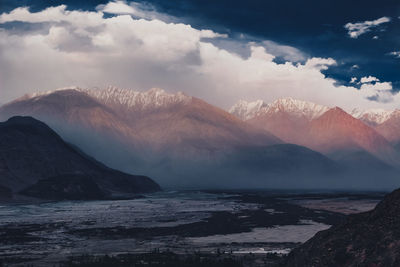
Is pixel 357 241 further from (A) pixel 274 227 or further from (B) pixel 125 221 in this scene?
(B) pixel 125 221

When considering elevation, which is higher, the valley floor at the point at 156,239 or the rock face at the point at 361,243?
the rock face at the point at 361,243

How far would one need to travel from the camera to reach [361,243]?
125 ft

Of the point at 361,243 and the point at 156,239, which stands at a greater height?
the point at 361,243

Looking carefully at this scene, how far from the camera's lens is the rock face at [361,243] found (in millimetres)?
35219

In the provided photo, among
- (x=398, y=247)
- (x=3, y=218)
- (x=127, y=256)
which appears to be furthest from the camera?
(x=3, y=218)

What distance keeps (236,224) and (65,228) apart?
32519mm

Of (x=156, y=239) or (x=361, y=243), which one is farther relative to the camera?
A: (x=156, y=239)

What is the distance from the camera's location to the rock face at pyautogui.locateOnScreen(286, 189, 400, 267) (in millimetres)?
35219

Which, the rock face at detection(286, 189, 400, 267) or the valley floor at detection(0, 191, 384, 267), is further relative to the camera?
the valley floor at detection(0, 191, 384, 267)

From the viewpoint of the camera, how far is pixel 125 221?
10406 cm

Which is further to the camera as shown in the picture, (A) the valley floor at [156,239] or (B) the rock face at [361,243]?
(A) the valley floor at [156,239]

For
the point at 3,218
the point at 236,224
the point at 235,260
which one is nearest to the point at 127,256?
the point at 235,260

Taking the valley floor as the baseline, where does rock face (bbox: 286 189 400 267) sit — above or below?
above

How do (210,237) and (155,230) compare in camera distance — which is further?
(155,230)
